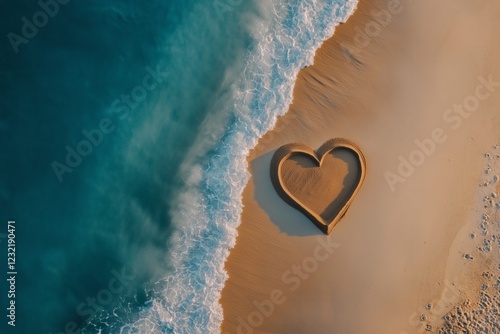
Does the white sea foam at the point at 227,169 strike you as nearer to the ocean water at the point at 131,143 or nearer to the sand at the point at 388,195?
the ocean water at the point at 131,143

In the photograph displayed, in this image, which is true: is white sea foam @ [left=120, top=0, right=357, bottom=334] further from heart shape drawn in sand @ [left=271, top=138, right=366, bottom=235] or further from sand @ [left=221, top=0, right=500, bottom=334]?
heart shape drawn in sand @ [left=271, top=138, right=366, bottom=235]

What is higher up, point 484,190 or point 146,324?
point 484,190

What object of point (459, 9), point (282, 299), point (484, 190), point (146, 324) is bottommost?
point (146, 324)

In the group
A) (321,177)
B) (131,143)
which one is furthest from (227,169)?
(131,143)

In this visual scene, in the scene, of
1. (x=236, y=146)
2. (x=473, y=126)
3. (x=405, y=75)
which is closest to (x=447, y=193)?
(x=473, y=126)

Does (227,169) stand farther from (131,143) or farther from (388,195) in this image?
(388,195)

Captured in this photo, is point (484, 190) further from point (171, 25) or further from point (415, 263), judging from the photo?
point (171, 25)

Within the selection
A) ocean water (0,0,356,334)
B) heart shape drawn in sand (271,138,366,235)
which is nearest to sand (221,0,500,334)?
heart shape drawn in sand (271,138,366,235)
